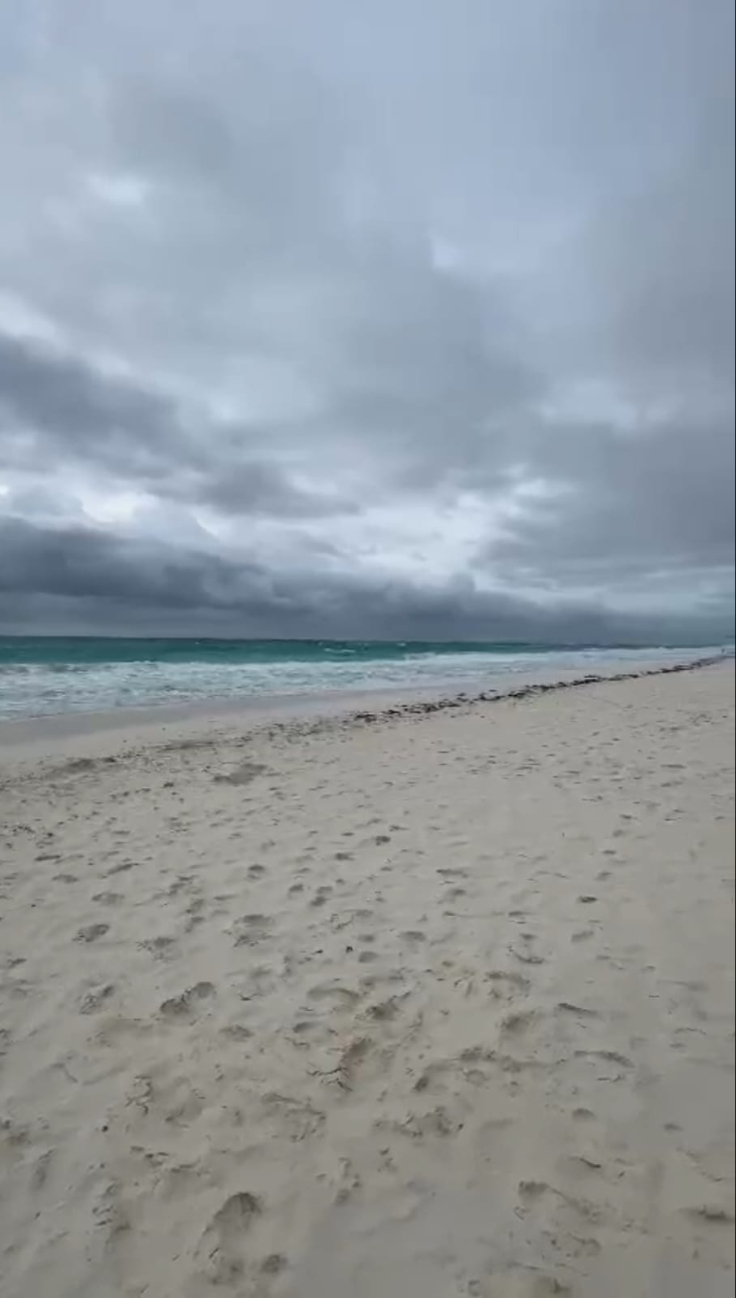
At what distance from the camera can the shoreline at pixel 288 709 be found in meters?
2.41

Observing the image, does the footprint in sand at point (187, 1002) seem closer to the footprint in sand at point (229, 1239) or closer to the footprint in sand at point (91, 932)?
the footprint in sand at point (91, 932)

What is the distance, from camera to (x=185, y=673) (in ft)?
26.8

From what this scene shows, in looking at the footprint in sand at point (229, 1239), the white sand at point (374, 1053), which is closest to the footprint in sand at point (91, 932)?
the white sand at point (374, 1053)

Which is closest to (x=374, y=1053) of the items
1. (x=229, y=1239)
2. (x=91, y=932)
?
(x=229, y=1239)

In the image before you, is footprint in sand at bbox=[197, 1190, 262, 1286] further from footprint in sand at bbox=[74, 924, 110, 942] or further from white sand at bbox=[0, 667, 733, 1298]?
footprint in sand at bbox=[74, 924, 110, 942]

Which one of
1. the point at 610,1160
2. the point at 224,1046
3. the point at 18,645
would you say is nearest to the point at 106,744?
the point at 224,1046

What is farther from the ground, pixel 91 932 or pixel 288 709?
pixel 288 709

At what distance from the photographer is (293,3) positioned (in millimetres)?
1411

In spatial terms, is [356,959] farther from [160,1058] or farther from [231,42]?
[231,42]

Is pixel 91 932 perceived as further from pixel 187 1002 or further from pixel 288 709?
pixel 288 709

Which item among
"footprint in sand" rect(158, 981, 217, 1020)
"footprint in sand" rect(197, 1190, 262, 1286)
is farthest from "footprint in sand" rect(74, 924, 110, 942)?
"footprint in sand" rect(197, 1190, 262, 1286)

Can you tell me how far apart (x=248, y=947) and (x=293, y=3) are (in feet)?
8.33

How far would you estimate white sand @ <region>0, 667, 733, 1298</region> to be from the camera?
113cm

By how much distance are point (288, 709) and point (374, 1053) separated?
22.1 ft
